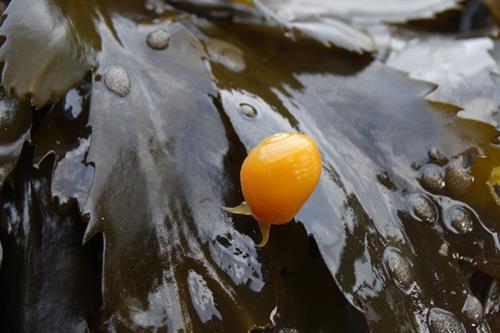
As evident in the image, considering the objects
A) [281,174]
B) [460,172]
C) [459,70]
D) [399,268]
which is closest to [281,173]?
[281,174]

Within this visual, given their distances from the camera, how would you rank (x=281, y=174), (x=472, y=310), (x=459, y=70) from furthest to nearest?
(x=459, y=70) < (x=472, y=310) < (x=281, y=174)

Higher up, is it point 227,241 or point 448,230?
point 227,241

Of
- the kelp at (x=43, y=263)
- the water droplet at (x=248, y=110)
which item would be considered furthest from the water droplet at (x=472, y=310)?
the kelp at (x=43, y=263)

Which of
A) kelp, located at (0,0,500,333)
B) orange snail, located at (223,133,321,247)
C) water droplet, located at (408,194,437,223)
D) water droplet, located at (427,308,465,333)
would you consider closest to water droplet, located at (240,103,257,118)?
kelp, located at (0,0,500,333)

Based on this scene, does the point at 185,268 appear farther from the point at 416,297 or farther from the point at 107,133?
the point at 416,297

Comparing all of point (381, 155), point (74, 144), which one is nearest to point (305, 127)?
point (381, 155)

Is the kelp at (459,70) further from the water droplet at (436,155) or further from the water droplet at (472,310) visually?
the water droplet at (472,310)

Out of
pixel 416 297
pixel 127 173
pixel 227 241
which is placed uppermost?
pixel 127 173

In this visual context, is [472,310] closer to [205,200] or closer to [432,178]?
[432,178]
